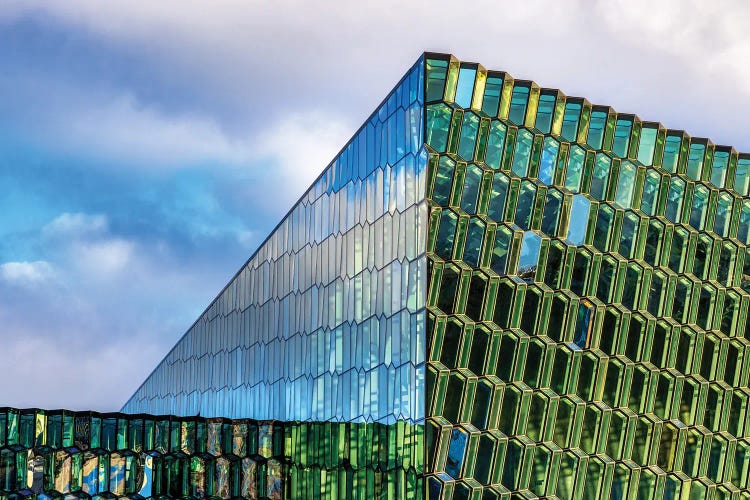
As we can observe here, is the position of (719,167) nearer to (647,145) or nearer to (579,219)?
(647,145)

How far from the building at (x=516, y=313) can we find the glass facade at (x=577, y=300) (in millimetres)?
56

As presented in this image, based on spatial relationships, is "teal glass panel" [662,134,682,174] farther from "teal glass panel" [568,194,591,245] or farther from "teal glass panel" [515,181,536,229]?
"teal glass panel" [515,181,536,229]

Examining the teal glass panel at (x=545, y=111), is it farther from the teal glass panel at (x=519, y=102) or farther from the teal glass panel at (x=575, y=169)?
the teal glass panel at (x=575, y=169)

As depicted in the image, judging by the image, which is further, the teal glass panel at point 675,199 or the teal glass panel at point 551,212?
the teal glass panel at point 675,199

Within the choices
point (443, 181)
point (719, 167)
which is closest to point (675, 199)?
point (719, 167)

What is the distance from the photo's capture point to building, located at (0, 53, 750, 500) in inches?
1125

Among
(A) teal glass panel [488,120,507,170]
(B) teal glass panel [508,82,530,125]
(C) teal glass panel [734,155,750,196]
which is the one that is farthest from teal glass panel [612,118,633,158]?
(C) teal glass panel [734,155,750,196]

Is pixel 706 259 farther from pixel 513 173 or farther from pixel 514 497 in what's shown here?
pixel 514 497

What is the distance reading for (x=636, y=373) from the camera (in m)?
31.4

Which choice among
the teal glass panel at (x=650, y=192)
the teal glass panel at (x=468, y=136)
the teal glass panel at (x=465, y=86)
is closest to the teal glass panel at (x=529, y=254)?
the teal glass panel at (x=468, y=136)

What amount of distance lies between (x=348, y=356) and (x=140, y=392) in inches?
1838

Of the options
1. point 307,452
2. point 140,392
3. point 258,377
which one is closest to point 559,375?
point 307,452

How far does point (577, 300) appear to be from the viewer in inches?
1198

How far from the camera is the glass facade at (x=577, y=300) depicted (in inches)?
1125
